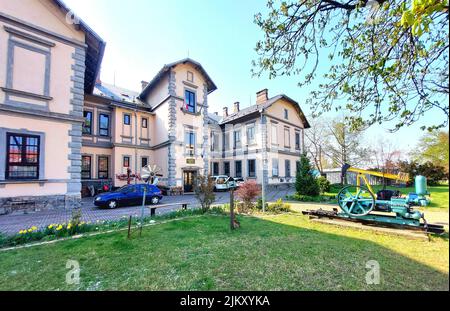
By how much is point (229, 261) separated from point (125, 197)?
9.46m

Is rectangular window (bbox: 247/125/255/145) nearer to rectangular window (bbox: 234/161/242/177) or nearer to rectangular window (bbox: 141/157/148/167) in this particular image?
rectangular window (bbox: 234/161/242/177)

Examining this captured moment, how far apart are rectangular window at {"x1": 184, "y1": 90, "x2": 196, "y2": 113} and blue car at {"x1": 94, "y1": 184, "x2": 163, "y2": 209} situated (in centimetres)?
910

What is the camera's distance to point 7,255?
4395 mm

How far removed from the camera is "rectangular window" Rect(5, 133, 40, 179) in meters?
9.12

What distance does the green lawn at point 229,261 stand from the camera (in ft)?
10.3

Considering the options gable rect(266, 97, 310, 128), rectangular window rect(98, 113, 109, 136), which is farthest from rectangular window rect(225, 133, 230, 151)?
rectangular window rect(98, 113, 109, 136)

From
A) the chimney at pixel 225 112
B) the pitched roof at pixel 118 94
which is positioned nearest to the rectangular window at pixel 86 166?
the pitched roof at pixel 118 94

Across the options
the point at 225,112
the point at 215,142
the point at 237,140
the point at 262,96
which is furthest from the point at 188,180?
the point at 225,112

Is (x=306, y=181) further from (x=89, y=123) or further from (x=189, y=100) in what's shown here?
(x=89, y=123)

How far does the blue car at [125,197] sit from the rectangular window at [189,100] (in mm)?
9103

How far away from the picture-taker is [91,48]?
1247 centimetres

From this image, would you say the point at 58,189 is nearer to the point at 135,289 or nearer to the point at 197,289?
the point at 135,289

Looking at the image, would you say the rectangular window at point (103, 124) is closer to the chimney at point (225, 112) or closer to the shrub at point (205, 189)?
the shrub at point (205, 189)
